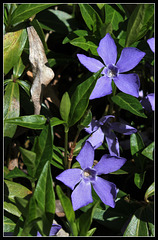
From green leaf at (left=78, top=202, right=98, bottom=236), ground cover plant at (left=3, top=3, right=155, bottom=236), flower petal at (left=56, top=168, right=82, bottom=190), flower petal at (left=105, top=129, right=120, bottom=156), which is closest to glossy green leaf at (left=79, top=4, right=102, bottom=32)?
ground cover plant at (left=3, top=3, right=155, bottom=236)

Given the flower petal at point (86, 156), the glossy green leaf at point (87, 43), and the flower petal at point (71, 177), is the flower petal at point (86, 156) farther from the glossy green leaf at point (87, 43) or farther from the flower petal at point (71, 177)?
the glossy green leaf at point (87, 43)

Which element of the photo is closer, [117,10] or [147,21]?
[147,21]

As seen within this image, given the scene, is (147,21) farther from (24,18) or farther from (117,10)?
(24,18)

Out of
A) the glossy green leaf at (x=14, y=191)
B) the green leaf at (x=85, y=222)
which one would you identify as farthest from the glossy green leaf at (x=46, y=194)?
the glossy green leaf at (x=14, y=191)

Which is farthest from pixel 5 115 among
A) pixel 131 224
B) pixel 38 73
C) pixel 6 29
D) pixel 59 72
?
pixel 131 224

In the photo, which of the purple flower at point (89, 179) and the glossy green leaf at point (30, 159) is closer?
the glossy green leaf at point (30, 159)

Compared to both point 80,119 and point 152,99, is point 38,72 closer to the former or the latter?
point 80,119

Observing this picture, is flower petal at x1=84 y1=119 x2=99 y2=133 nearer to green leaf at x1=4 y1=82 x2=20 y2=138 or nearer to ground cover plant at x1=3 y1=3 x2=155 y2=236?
ground cover plant at x1=3 y1=3 x2=155 y2=236
